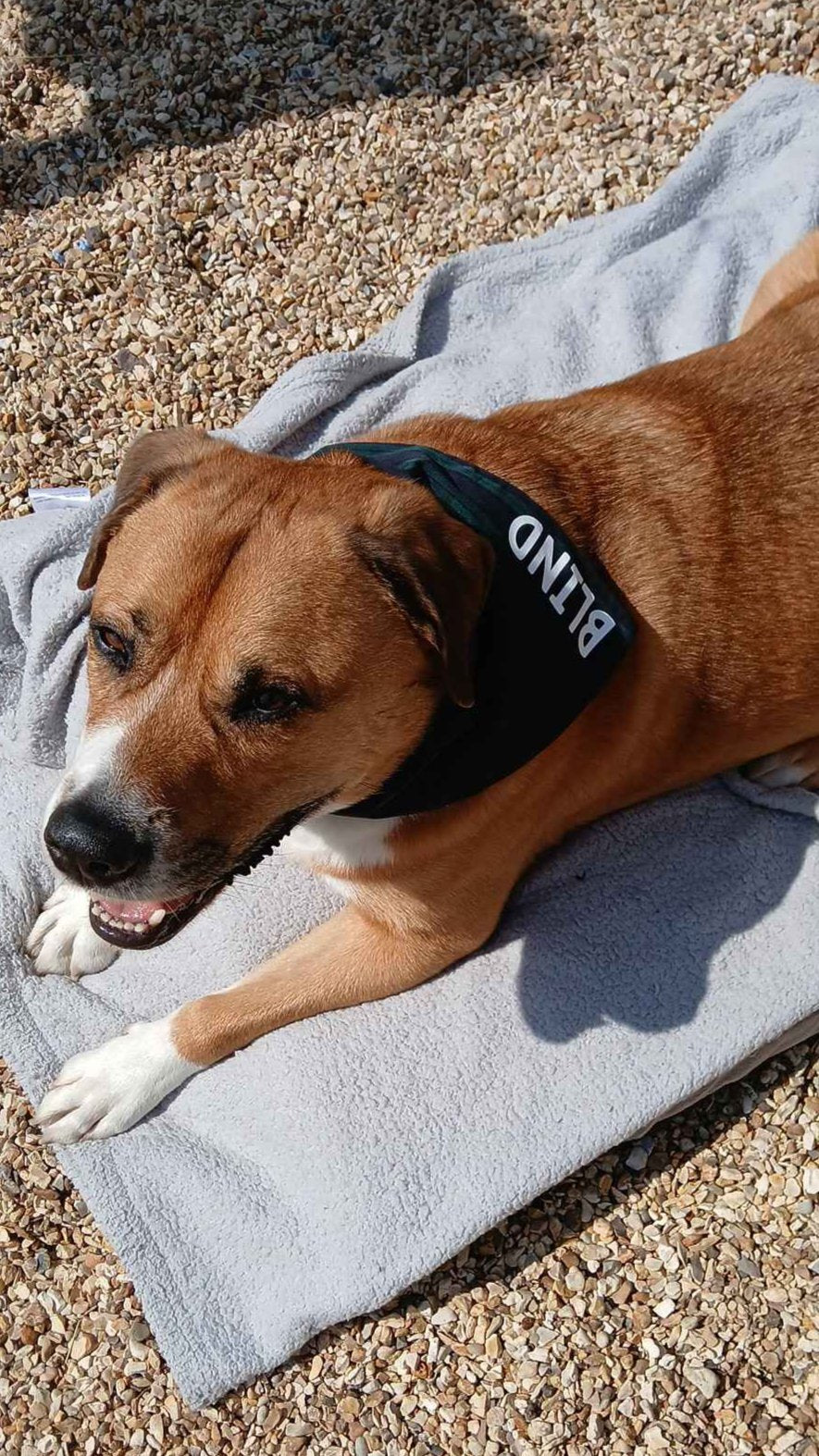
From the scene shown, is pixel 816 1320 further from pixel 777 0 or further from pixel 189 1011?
pixel 777 0

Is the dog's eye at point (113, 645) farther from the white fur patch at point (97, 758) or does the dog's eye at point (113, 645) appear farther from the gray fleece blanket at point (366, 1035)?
the gray fleece blanket at point (366, 1035)

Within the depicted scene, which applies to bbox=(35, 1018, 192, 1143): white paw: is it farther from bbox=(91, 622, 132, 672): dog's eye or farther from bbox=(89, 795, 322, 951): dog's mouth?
bbox=(91, 622, 132, 672): dog's eye

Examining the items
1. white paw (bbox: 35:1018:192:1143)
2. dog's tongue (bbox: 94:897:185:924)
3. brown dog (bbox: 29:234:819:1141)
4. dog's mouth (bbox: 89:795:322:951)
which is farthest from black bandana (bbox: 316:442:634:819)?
white paw (bbox: 35:1018:192:1143)

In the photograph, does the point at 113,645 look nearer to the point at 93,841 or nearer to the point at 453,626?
the point at 93,841

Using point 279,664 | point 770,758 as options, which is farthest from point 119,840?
point 770,758

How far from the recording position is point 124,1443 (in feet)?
13.8

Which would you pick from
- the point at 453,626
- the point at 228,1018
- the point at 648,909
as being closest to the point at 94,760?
the point at 453,626

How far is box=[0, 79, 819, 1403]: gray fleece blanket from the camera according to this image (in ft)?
14.0

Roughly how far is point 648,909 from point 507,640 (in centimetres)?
168

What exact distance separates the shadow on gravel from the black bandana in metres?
3.97

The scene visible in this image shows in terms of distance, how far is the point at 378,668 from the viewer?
331cm

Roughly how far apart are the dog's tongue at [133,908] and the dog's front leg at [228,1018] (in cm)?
89

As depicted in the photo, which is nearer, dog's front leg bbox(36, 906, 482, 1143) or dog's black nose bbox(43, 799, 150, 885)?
dog's black nose bbox(43, 799, 150, 885)

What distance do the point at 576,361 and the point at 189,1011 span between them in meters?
3.63
